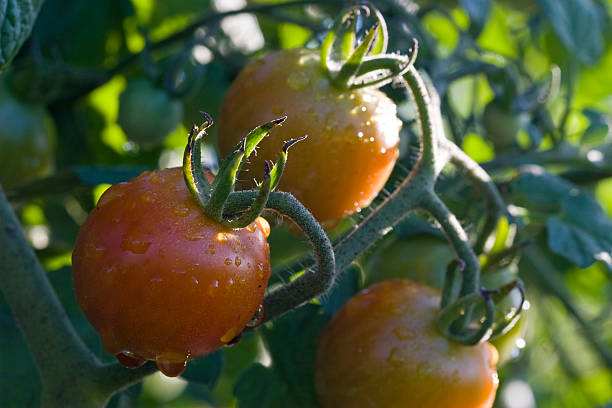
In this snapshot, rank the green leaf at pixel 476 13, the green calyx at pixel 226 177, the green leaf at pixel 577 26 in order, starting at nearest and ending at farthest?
the green calyx at pixel 226 177 → the green leaf at pixel 476 13 → the green leaf at pixel 577 26

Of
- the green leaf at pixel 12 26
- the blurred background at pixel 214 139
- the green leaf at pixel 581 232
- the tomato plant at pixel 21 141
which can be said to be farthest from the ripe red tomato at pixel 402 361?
the tomato plant at pixel 21 141

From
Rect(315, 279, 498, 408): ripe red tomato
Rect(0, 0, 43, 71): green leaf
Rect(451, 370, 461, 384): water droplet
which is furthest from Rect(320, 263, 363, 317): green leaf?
Rect(0, 0, 43, 71): green leaf

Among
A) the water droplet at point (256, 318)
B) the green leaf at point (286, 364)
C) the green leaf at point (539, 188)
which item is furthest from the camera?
the green leaf at point (539, 188)

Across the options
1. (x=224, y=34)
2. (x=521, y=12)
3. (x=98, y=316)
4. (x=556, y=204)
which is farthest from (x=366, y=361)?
(x=521, y=12)

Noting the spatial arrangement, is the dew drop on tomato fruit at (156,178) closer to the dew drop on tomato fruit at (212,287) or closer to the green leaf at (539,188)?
the dew drop on tomato fruit at (212,287)

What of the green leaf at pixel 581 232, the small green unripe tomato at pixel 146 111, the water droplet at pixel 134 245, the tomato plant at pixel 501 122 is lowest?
the tomato plant at pixel 501 122

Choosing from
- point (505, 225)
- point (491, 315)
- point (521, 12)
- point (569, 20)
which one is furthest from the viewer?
point (521, 12)

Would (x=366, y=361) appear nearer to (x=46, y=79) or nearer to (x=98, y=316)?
(x=98, y=316)

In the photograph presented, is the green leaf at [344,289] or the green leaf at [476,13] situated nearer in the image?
the green leaf at [344,289]

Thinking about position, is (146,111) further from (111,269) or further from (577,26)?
(577,26)
